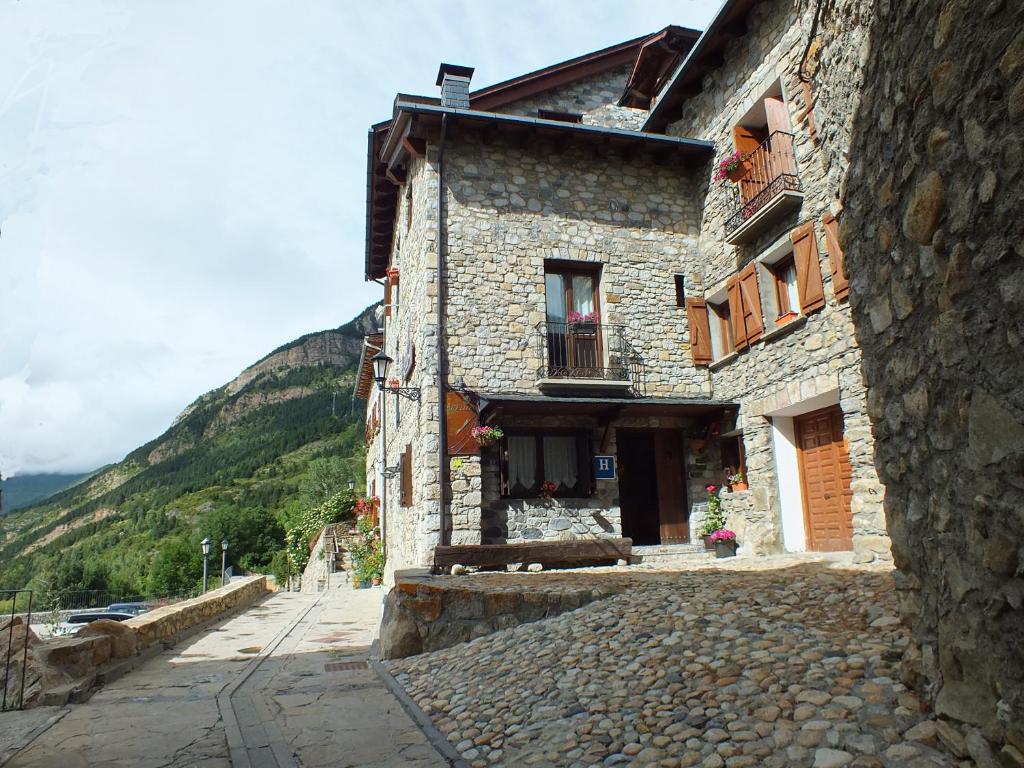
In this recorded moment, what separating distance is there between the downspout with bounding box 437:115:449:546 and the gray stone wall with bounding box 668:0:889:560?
4181 mm

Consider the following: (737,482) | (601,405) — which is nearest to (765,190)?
(601,405)

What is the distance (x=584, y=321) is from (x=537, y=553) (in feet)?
12.8

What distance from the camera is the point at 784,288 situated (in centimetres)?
991

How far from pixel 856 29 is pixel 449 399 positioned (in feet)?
24.2

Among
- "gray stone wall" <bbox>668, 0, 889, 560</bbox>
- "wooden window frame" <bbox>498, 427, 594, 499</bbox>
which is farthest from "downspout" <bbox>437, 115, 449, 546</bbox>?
"gray stone wall" <bbox>668, 0, 889, 560</bbox>

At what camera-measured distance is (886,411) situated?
118 inches

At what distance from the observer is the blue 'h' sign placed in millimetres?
10359

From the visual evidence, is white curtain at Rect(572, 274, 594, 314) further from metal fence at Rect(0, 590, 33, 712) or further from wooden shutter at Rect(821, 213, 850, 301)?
metal fence at Rect(0, 590, 33, 712)

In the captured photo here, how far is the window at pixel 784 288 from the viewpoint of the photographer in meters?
9.75

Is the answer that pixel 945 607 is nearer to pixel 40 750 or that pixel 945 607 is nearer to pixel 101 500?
pixel 40 750

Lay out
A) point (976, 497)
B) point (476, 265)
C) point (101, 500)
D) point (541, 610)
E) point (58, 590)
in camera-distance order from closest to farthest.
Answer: point (976, 497) < point (541, 610) < point (476, 265) < point (58, 590) < point (101, 500)

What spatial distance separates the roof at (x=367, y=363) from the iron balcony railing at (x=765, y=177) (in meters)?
10.8

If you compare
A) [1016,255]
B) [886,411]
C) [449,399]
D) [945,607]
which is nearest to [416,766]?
[945,607]

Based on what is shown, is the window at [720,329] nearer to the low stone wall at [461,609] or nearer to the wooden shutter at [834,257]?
the wooden shutter at [834,257]
